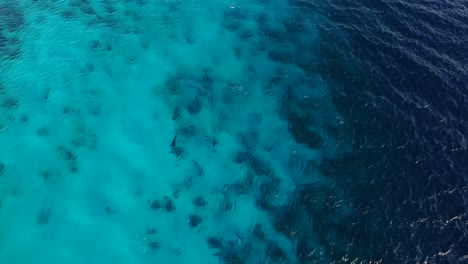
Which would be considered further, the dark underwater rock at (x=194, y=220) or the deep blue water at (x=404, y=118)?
the deep blue water at (x=404, y=118)

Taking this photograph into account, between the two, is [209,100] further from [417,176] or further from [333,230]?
[417,176]

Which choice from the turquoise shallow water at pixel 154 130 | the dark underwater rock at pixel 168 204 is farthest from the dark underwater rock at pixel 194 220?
the dark underwater rock at pixel 168 204

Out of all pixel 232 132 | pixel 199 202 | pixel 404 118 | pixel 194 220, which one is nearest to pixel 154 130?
pixel 232 132

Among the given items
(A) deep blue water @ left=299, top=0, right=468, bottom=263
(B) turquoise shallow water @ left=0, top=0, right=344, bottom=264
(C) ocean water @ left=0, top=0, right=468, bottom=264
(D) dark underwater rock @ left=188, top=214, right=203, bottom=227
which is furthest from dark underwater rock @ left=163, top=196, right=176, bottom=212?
(A) deep blue water @ left=299, top=0, right=468, bottom=263

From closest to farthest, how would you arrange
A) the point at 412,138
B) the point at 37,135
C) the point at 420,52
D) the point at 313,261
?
1. the point at 313,261
2. the point at 37,135
3. the point at 412,138
4. the point at 420,52

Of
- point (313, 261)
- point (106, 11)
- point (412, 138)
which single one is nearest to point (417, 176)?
point (412, 138)

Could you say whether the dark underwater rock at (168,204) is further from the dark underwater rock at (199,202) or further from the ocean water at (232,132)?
the dark underwater rock at (199,202)
